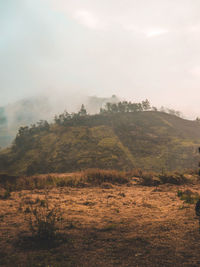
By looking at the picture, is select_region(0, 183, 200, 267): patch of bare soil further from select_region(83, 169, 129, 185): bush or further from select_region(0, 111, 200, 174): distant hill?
select_region(0, 111, 200, 174): distant hill

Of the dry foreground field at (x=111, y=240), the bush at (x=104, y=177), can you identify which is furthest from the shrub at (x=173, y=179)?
the dry foreground field at (x=111, y=240)

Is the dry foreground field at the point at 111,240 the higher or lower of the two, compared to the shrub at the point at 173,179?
higher

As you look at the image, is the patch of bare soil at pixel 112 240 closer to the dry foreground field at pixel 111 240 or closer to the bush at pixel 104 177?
the dry foreground field at pixel 111 240

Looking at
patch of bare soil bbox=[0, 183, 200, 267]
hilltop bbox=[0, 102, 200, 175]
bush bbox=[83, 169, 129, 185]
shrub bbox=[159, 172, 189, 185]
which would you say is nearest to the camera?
patch of bare soil bbox=[0, 183, 200, 267]

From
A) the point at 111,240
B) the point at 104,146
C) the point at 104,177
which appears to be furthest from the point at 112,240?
the point at 104,146

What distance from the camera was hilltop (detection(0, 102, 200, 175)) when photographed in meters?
43.1

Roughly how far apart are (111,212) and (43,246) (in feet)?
9.41

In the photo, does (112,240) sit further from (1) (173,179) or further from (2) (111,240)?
(1) (173,179)

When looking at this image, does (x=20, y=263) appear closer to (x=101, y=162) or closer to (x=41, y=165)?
(x=101, y=162)

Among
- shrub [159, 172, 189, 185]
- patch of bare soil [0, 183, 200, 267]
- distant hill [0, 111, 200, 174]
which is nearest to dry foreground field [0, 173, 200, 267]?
patch of bare soil [0, 183, 200, 267]

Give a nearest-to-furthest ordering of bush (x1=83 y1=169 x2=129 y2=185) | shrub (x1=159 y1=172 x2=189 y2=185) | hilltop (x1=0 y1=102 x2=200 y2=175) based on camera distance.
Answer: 1. shrub (x1=159 y1=172 x2=189 y2=185)
2. bush (x1=83 y1=169 x2=129 y2=185)
3. hilltop (x1=0 y1=102 x2=200 y2=175)

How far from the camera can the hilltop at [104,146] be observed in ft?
141

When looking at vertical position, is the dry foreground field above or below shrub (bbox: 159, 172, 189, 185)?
above

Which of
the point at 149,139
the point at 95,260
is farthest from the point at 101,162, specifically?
the point at 95,260
